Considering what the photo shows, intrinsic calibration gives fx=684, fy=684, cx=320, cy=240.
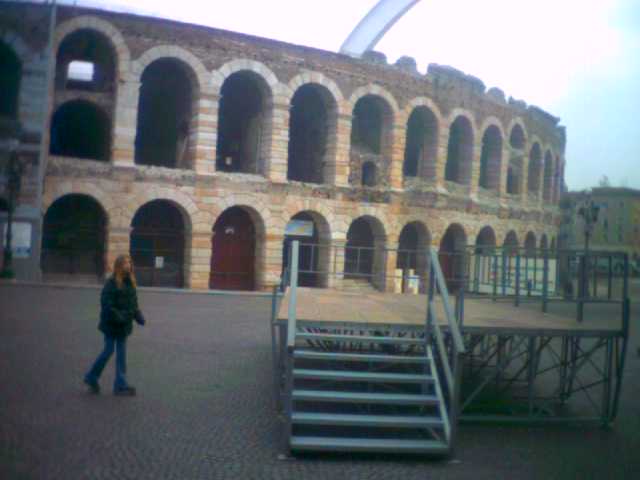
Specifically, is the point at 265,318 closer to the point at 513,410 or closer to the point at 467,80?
the point at 513,410

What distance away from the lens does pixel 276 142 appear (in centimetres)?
2442

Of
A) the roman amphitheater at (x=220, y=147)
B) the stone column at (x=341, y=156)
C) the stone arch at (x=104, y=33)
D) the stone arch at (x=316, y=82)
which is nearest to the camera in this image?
the stone arch at (x=104, y=33)

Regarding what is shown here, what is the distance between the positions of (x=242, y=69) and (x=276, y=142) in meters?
2.77

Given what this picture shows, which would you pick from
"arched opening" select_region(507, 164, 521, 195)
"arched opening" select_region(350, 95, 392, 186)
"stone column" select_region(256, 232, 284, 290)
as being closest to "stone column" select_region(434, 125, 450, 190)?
"arched opening" select_region(350, 95, 392, 186)

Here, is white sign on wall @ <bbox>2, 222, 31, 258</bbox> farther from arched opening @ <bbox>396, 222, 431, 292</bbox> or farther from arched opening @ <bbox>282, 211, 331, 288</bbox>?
arched opening @ <bbox>396, 222, 431, 292</bbox>

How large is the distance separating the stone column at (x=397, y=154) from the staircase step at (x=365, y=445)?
21409 millimetres

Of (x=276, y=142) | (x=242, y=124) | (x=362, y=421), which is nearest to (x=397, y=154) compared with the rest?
(x=276, y=142)

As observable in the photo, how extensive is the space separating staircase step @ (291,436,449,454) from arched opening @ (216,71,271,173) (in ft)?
63.0

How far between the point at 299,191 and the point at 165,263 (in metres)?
5.47

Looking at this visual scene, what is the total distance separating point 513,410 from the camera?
8.48 m

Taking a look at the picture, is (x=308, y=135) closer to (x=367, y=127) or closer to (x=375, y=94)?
(x=367, y=127)

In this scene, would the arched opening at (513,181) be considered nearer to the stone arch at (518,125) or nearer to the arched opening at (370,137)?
the stone arch at (518,125)

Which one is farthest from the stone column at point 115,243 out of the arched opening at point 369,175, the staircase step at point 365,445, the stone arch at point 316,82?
the staircase step at point 365,445

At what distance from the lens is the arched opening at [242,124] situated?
979 inches
